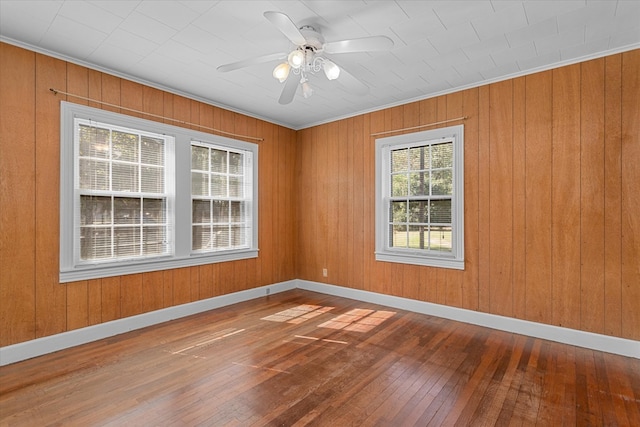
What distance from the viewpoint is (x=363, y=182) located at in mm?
4730

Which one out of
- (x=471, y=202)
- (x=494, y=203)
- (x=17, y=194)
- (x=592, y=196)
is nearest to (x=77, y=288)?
(x=17, y=194)

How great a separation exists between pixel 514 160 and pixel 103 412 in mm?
4287

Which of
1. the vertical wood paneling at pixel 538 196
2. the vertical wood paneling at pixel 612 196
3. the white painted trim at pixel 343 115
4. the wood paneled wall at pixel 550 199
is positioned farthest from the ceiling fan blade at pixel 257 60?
the vertical wood paneling at pixel 612 196

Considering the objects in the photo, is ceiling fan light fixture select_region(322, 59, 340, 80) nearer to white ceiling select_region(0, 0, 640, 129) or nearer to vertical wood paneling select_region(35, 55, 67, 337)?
white ceiling select_region(0, 0, 640, 129)

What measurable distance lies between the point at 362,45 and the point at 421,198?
2476mm

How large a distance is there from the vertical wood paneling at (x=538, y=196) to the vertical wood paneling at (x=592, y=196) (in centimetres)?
27

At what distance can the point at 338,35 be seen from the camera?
Answer: 2.65m

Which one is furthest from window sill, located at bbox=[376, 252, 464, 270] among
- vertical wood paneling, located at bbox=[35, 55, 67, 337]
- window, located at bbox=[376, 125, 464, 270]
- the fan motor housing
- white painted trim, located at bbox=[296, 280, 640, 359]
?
vertical wood paneling, located at bbox=[35, 55, 67, 337]

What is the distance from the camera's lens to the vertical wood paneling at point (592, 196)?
9.82 feet

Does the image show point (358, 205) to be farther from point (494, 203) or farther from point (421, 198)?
point (494, 203)

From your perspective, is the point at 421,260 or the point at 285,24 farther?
the point at 421,260

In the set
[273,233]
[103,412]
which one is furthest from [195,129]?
[103,412]

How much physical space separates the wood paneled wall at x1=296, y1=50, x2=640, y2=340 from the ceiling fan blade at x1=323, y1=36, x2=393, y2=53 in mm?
2136

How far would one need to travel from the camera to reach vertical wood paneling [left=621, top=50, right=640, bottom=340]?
284cm
